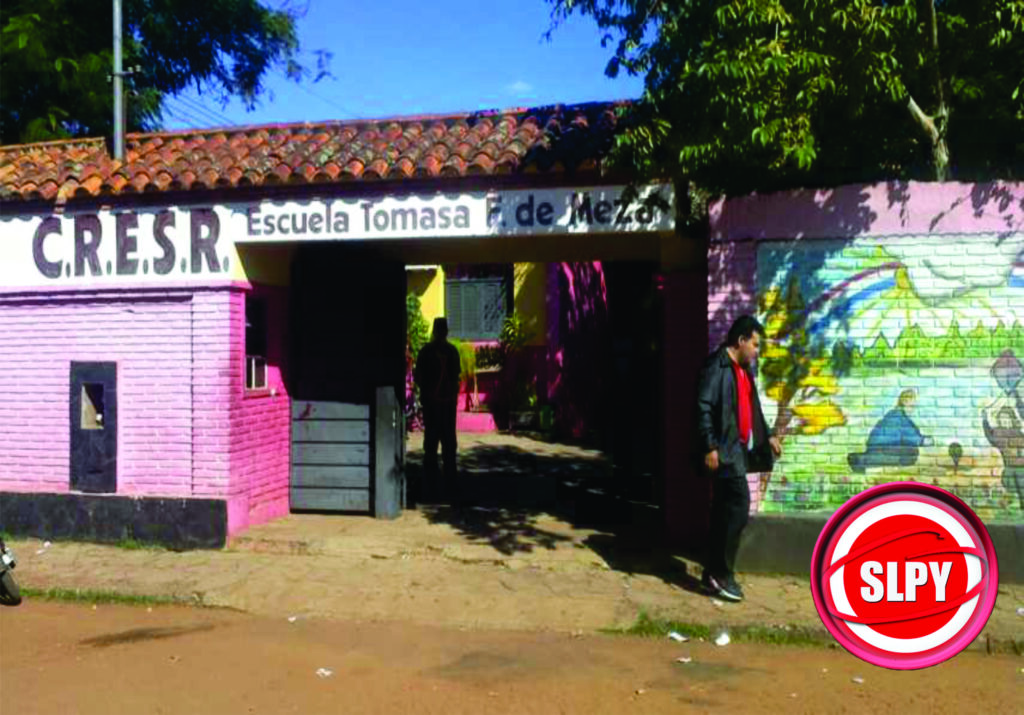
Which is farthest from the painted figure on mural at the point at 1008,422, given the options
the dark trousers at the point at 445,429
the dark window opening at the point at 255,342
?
the dark window opening at the point at 255,342

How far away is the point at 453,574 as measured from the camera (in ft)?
22.2

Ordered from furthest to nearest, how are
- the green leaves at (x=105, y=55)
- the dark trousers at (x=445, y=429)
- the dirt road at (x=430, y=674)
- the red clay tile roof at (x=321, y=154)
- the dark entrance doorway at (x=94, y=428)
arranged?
the green leaves at (x=105, y=55) < the dark trousers at (x=445, y=429) < the dark entrance doorway at (x=94, y=428) < the red clay tile roof at (x=321, y=154) < the dirt road at (x=430, y=674)

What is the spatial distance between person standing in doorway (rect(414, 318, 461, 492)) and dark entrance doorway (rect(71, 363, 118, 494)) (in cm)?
314

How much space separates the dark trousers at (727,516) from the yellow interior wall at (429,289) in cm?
1236

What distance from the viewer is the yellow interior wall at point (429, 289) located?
1788 centimetres

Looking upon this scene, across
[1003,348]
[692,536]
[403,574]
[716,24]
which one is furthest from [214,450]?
[1003,348]

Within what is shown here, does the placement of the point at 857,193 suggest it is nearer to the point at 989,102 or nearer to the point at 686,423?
the point at 989,102

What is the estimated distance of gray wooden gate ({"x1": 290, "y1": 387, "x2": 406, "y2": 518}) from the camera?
8367 mm

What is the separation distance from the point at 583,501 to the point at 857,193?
386 centimetres

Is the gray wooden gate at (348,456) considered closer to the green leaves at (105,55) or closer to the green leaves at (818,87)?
the green leaves at (818,87)

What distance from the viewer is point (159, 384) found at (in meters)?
7.78

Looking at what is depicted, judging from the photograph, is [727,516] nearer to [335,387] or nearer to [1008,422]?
[1008,422]

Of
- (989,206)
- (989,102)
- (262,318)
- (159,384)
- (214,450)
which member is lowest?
(214,450)

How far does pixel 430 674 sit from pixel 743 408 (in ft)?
8.71
